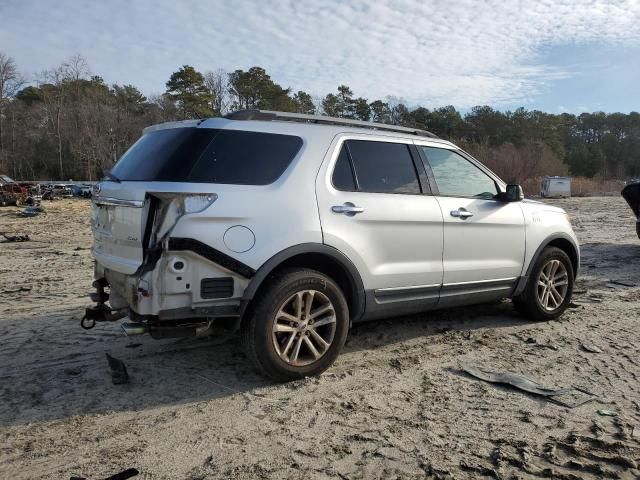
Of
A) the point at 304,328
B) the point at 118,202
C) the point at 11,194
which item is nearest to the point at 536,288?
the point at 304,328

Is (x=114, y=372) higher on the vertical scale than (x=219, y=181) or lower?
lower

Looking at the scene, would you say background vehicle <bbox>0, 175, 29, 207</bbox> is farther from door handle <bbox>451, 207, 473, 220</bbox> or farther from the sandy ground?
door handle <bbox>451, 207, 473, 220</bbox>

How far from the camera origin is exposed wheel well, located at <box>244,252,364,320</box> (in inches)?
155

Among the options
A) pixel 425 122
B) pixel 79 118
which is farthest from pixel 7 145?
pixel 425 122

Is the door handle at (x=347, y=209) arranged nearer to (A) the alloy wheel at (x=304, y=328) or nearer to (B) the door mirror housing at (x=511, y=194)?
(A) the alloy wheel at (x=304, y=328)

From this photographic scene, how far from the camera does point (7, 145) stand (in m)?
62.8

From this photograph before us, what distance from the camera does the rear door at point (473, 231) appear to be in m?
4.84

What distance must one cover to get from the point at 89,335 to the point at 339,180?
9.84 feet

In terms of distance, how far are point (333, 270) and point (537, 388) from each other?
1.78 m

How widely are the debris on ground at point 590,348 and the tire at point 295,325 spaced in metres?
2.36

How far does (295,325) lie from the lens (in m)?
3.91

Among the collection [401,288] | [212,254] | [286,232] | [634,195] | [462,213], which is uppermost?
[634,195]

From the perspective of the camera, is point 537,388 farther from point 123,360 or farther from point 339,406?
point 123,360

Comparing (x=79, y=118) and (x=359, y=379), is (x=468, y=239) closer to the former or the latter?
(x=359, y=379)
